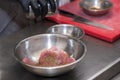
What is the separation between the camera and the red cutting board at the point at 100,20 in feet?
3.16

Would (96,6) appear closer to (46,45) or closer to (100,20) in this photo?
(100,20)

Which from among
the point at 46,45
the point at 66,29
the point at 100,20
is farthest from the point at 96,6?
the point at 46,45

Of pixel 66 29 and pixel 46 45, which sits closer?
pixel 46 45

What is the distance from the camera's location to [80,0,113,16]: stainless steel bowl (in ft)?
3.52

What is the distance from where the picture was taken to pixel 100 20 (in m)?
1.07

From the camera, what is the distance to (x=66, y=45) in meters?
0.87

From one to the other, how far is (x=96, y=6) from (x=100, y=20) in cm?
11

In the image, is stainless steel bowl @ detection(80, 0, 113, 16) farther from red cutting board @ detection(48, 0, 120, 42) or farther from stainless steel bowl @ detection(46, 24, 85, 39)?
stainless steel bowl @ detection(46, 24, 85, 39)

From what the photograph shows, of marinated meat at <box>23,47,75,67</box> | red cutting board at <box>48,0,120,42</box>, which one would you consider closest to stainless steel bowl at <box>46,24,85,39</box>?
red cutting board at <box>48,0,120,42</box>

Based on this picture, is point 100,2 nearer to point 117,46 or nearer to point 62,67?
point 117,46

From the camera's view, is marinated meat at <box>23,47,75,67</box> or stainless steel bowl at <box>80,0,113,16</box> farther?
stainless steel bowl at <box>80,0,113,16</box>

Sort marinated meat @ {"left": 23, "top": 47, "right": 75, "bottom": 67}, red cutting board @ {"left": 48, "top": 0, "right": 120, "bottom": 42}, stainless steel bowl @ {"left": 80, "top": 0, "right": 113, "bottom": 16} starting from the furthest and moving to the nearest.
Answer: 1. stainless steel bowl @ {"left": 80, "top": 0, "right": 113, "bottom": 16}
2. red cutting board @ {"left": 48, "top": 0, "right": 120, "bottom": 42}
3. marinated meat @ {"left": 23, "top": 47, "right": 75, "bottom": 67}

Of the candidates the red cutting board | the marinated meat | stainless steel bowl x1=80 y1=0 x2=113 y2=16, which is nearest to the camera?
the marinated meat

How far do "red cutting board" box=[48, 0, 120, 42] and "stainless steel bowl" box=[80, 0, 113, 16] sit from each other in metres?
0.02
